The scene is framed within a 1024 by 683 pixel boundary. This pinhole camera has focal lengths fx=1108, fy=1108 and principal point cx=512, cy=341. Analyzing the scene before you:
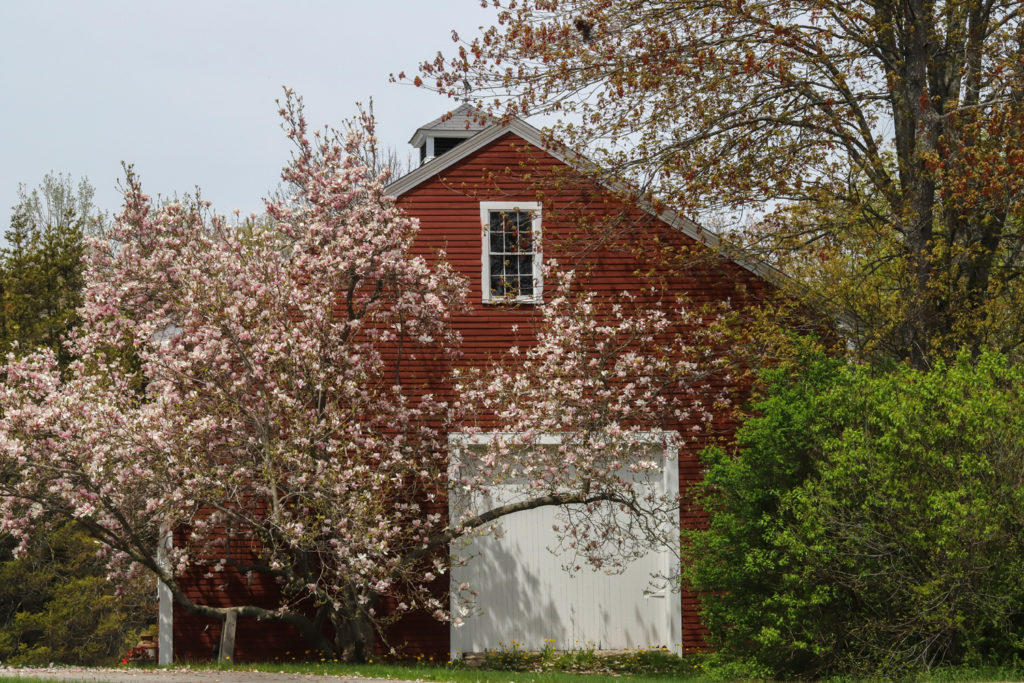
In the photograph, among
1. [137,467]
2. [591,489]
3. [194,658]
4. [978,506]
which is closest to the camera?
[978,506]

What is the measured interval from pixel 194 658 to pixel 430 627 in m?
3.31

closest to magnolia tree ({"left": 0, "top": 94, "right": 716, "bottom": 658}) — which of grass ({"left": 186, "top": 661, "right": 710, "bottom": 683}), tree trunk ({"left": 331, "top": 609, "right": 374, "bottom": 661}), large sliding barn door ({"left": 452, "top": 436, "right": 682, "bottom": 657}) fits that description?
tree trunk ({"left": 331, "top": 609, "right": 374, "bottom": 661})

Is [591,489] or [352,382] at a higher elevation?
[352,382]

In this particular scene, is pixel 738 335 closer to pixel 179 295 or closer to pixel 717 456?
pixel 717 456

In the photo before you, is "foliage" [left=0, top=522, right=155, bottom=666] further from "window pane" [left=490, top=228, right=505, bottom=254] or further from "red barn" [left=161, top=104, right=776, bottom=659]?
"window pane" [left=490, top=228, right=505, bottom=254]

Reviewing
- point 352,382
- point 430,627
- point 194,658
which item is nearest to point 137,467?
point 352,382

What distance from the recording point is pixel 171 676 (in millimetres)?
11891

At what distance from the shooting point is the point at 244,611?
49.1 feet

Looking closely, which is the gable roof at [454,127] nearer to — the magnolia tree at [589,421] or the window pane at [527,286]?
the window pane at [527,286]

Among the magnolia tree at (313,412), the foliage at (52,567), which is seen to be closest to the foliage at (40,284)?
the foliage at (52,567)

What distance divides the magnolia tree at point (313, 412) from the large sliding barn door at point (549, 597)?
0.48 m

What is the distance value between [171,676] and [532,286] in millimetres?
7418

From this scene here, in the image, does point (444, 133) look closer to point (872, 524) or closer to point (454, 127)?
point (454, 127)

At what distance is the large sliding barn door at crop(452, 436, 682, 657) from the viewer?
1570cm
